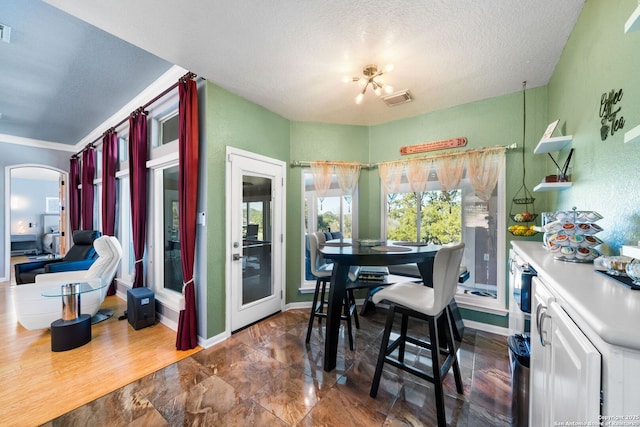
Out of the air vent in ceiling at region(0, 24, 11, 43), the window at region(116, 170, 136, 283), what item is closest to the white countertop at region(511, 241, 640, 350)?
the air vent in ceiling at region(0, 24, 11, 43)

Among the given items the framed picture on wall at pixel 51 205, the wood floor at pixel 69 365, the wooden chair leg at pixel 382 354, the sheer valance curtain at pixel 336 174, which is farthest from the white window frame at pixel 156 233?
the framed picture on wall at pixel 51 205

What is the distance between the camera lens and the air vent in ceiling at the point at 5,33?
2078 mm

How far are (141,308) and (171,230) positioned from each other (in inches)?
39.1

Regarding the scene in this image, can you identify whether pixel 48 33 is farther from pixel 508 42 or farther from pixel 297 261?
pixel 508 42

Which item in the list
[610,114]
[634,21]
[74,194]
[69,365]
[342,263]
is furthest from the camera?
[74,194]

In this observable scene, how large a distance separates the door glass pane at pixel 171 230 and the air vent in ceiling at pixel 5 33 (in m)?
1.66

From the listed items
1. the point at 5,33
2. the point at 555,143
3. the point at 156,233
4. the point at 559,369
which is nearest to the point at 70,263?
the point at 156,233

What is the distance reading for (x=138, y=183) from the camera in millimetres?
3188

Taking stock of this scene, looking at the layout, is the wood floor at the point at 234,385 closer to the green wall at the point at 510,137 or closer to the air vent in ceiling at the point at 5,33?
the green wall at the point at 510,137

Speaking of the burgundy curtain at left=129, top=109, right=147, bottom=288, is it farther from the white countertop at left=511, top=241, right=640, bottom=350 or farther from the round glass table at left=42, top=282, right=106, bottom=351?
the white countertop at left=511, top=241, right=640, bottom=350

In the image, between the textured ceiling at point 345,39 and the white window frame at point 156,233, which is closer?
the textured ceiling at point 345,39

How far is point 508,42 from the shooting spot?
1948 mm

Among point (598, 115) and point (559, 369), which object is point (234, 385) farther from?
point (598, 115)

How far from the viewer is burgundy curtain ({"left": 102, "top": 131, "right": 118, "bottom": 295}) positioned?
4035mm
